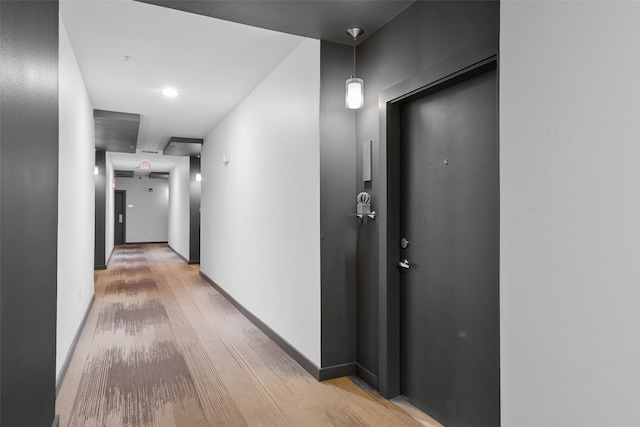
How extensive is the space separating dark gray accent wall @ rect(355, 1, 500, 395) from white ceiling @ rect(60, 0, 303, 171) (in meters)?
0.91

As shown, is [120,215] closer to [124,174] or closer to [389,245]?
[124,174]

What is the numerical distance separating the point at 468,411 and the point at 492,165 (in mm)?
1341

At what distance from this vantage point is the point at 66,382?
2986mm

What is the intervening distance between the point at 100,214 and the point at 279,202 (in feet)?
21.4

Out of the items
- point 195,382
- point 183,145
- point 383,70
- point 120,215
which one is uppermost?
point 183,145

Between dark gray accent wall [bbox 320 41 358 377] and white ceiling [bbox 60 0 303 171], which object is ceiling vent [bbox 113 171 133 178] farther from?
dark gray accent wall [bbox 320 41 358 377]

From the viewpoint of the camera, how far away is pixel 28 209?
1.64 meters

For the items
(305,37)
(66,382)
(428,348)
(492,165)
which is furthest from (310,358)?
(305,37)

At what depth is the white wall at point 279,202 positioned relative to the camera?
323 cm

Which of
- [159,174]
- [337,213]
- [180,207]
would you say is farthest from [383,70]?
[159,174]

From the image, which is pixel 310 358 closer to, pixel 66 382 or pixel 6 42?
pixel 66 382

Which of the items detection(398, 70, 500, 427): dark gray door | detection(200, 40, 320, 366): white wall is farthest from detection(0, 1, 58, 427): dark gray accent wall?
detection(398, 70, 500, 427): dark gray door

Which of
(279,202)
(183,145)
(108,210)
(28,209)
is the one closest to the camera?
(28,209)

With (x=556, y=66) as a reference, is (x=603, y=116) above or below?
below
